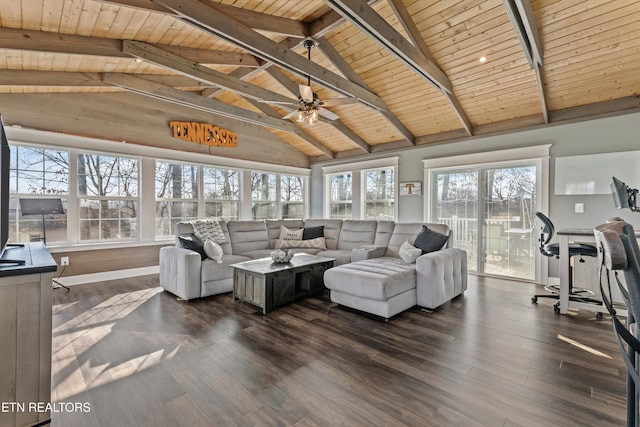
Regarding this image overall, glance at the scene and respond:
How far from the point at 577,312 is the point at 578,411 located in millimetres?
2192

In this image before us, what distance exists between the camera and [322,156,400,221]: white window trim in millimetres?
6633

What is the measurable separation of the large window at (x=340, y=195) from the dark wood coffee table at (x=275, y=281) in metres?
3.66

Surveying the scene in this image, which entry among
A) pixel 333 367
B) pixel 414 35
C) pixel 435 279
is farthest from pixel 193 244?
pixel 414 35

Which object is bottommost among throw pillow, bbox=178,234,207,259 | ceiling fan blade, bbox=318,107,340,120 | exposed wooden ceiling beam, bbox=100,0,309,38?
throw pillow, bbox=178,234,207,259

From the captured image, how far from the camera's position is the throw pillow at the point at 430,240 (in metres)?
3.99

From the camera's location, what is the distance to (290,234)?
5602 millimetres

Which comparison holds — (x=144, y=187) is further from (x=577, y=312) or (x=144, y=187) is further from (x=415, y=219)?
(x=577, y=312)

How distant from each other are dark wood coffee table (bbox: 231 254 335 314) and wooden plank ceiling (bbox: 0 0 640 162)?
2.34 meters

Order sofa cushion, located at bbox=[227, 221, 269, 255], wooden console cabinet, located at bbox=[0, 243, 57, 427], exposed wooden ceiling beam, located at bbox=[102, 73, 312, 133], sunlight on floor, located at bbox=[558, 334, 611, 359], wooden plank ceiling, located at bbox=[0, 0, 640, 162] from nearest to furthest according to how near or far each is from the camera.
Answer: wooden console cabinet, located at bbox=[0, 243, 57, 427], sunlight on floor, located at bbox=[558, 334, 611, 359], wooden plank ceiling, located at bbox=[0, 0, 640, 162], exposed wooden ceiling beam, located at bbox=[102, 73, 312, 133], sofa cushion, located at bbox=[227, 221, 269, 255]

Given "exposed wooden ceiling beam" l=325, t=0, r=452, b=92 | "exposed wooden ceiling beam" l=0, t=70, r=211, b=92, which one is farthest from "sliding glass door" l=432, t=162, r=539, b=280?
A: "exposed wooden ceiling beam" l=0, t=70, r=211, b=92

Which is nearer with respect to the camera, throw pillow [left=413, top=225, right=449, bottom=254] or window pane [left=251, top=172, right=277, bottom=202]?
throw pillow [left=413, top=225, right=449, bottom=254]

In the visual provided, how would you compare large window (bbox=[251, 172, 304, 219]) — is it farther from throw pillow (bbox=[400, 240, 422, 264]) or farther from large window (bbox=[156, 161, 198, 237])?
throw pillow (bbox=[400, 240, 422, 264])

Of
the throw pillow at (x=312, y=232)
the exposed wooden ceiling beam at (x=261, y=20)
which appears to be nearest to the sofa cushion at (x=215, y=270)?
the throw pillow at (x=312, y=232)

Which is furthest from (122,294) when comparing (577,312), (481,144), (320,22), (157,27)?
(481,144)
